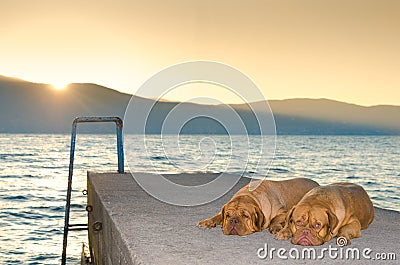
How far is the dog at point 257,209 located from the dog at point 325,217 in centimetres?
35

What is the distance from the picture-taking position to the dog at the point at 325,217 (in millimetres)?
6242

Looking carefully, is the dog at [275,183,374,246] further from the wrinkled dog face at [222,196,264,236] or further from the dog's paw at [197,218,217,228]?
the dog's paw at [197,218,217,228]

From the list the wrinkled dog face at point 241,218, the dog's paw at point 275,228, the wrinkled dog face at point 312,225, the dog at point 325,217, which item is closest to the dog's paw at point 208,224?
the wrinkled dog face at point 241,218

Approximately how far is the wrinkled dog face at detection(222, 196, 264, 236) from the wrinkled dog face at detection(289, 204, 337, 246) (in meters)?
0.63

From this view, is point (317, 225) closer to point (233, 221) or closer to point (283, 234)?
point (283, 234)

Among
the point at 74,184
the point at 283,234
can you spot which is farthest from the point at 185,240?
the point at 74,184

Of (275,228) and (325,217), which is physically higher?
(325,217)

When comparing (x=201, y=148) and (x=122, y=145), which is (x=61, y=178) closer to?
(x=122, y=145)

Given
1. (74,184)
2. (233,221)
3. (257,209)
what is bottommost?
(74,184)

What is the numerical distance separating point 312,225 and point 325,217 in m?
0.14

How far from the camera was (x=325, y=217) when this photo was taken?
20.5 ft

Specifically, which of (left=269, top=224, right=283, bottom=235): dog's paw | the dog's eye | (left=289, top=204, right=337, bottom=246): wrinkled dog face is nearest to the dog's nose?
(left=269, top=224, right=283, bottom=235): dog's paw

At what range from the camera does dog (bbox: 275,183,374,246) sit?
20.5 feet

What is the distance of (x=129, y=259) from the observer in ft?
20.0
